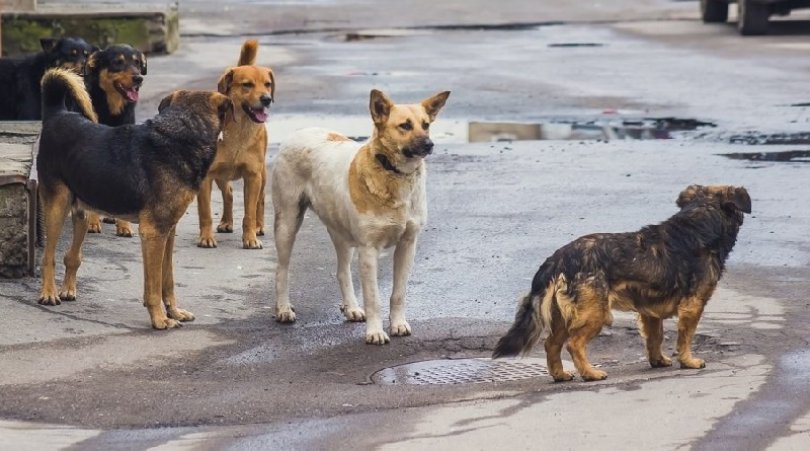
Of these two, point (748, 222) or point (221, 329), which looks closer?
point (221, 329)

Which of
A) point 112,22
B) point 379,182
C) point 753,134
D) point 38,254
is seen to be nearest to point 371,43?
point 112,22

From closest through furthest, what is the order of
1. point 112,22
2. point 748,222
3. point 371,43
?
point 748,222 < point 112,22 < point 371,43

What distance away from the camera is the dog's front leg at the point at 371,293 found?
8.66 m

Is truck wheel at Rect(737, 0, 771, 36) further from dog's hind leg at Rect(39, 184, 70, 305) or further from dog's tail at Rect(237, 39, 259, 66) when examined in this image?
dog's hind leg at Rect(39, 184, 70, 305)

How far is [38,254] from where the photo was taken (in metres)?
10.5

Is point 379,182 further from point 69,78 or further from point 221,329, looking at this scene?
point 69,78

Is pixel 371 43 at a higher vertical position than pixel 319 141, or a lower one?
lower

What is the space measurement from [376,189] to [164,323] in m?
1.46

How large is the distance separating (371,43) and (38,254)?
15497mm

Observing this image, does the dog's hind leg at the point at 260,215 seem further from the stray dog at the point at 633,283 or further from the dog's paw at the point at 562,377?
the dog's paw at the point at 562,377

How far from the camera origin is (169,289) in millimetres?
9125

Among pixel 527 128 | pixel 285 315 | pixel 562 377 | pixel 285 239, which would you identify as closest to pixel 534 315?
pixel 562 377

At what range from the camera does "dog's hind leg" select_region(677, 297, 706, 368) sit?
770 cm

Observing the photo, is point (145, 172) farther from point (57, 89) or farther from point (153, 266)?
point (57, 89)
